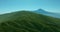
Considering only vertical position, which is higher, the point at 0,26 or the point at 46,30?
the point at 0,26

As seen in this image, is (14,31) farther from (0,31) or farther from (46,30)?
(46,30)

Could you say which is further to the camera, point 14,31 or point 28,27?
point 28,27

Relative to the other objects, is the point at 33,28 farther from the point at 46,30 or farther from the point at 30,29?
the point at 46,30

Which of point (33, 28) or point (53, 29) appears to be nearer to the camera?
point (33, 28)

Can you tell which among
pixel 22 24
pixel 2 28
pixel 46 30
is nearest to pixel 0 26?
pixel 2 28

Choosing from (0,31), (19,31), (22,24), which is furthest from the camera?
(22,24)

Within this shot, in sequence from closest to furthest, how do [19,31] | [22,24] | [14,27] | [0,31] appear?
[0,31], [19,31], [14,27], [22,24]

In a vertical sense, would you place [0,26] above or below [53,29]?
above

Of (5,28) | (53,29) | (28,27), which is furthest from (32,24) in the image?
(5,28)

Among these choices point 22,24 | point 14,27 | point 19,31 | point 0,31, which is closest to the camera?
point 0,31
